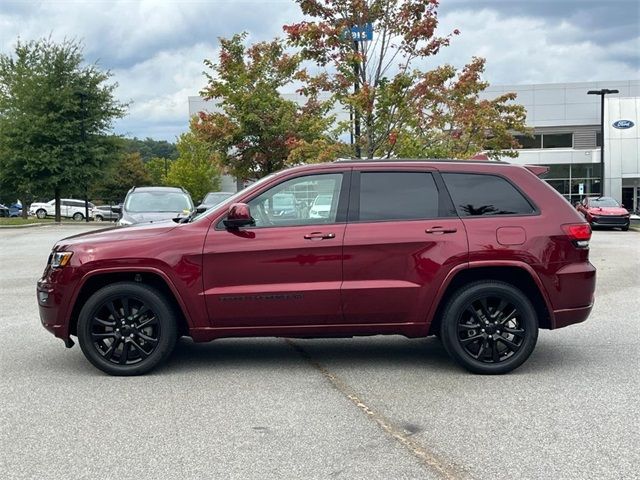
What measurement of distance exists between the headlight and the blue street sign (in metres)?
9.40

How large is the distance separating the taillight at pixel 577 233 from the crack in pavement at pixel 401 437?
2325mm

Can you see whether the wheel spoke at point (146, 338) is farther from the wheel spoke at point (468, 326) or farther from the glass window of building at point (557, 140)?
the glass window of building at point (557, 140)

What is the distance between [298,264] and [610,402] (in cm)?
264

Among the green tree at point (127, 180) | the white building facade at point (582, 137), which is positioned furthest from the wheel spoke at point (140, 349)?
the green tree at point (127, 180)

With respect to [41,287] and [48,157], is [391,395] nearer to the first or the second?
[41,287]

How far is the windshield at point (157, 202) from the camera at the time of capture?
14.1m

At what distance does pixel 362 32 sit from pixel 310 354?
8955 millimetres

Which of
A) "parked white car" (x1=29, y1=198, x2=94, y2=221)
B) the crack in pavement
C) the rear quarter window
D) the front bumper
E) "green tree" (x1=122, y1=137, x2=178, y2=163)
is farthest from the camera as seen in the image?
"green tree" (x1=122, y1=137, x2=178, y2=163)

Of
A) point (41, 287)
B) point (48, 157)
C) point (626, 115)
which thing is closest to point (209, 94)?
point (48, 157)

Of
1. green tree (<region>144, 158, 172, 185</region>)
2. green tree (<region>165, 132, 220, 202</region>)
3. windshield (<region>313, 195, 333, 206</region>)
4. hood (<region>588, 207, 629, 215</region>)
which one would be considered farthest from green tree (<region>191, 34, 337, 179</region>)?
green tree (<region>144, 158, 172, 185</region>)

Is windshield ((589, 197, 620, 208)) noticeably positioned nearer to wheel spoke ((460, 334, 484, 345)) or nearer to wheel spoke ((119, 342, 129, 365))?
wheel spoke ((460, 334, 484, 345))

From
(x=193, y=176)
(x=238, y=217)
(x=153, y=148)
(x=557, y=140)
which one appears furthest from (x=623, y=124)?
(x=153, y=148)

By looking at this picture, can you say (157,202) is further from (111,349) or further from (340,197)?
(340,197)

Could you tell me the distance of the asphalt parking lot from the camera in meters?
3.74
